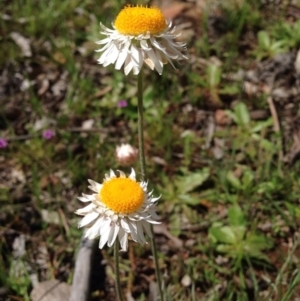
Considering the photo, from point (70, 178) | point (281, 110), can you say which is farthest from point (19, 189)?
point (281, 110)

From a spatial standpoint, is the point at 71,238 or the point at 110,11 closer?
the point at 71,238

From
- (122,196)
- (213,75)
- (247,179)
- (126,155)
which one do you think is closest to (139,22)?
(122,196)

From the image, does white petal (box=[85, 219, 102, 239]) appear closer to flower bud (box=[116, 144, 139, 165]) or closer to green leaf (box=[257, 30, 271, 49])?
flower bud (box=[116, 144, 139, 165])

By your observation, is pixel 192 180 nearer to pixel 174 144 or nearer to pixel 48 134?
pixel 174 144

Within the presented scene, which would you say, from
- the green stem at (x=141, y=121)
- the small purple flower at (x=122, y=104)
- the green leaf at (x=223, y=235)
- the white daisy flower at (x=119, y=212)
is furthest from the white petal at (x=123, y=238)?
the small purple flower at (x=122, y=104)

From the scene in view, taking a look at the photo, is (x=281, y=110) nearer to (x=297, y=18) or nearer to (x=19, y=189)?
(x=297, y=18)

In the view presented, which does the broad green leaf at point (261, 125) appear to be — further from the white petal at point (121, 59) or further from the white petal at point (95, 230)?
the white petal at point (95, 230)
